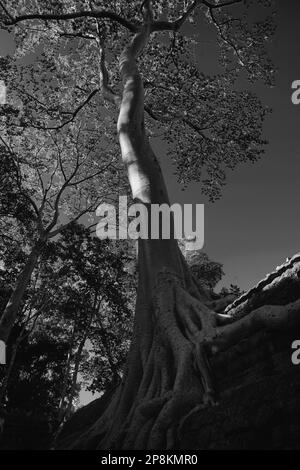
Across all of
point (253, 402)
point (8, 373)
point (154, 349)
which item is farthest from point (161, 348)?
point (8, 373)

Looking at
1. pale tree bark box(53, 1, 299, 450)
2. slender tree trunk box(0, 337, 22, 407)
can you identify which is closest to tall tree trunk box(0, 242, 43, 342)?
slender tree trunk box(0, 337, 22, 407)

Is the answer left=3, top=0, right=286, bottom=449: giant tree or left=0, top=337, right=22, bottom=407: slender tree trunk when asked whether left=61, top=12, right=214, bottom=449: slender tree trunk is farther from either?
A: left=0, top=337, right=22, bottom=407: slender tree trunk

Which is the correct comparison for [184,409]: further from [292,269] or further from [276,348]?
[292,269]

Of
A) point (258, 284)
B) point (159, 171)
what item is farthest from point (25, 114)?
point (258, 284)

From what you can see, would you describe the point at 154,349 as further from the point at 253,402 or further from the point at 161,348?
the point at 253,402

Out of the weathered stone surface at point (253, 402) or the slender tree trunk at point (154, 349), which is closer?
the weathered stone surface at point (253, 402)

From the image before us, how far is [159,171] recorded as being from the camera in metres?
6.99

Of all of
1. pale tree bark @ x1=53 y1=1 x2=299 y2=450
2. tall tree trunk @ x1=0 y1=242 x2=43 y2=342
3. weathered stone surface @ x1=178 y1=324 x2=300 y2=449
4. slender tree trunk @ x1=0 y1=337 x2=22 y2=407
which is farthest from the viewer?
slender tree trunk @ x1=0 y1=337 x2=22 y2=407

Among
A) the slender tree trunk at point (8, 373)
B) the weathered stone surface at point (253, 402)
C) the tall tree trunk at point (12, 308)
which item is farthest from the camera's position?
the slender tree trunk at point (8, 373)

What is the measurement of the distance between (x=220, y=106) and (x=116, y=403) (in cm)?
1142

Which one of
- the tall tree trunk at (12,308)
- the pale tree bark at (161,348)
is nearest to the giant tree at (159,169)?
the pale tree bark at (161,348)

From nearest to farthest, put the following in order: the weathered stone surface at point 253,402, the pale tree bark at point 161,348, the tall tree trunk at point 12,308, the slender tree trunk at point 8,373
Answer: the weathered stone surface at point 253,402 → the pale tree bark at point 161,348 → the tall tree trunk at point 12,308 → the slender tree trunk at point 8,373

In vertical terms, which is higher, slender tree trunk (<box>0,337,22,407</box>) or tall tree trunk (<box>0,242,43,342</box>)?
tall tree trunk (<box>0,242,43,342</box>)

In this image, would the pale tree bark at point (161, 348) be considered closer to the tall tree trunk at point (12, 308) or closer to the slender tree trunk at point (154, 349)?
the slender tree trunk at point (154, 349)
